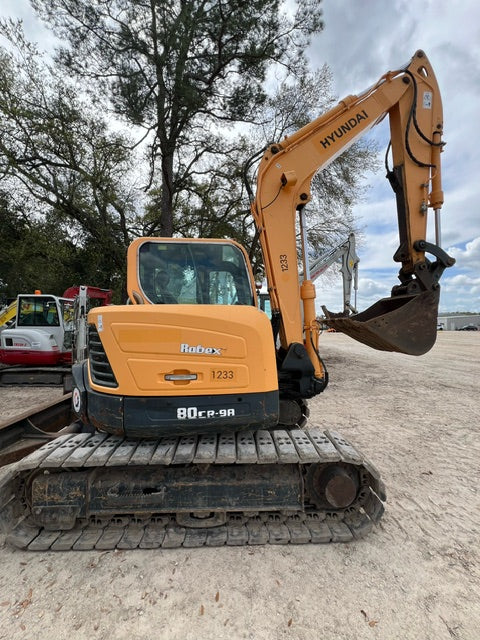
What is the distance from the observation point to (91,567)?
233 centimetres

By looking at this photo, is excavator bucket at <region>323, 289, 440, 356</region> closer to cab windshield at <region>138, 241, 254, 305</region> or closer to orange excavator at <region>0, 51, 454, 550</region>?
orange excavator at <region>0, 51, 454, 550</region>

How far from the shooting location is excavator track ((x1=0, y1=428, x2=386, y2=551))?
2527mm

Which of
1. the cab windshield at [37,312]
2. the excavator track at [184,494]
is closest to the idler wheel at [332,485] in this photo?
the excavator track at [184,494]

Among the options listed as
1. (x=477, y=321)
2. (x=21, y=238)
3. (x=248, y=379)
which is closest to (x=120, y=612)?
(x=248, y=379)

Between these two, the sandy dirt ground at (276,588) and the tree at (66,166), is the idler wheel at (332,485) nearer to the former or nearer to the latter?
the sandy dirt ground at (276,588)

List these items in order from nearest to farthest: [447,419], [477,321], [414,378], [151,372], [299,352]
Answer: [151,372]
[299,352]
[447,419]
[414,378]
[477,321]

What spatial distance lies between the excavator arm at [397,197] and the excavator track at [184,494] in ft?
3.25

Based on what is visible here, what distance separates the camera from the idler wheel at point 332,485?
2615mm

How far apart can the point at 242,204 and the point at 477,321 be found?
2242 inches

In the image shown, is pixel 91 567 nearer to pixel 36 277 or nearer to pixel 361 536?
pixel 361 536

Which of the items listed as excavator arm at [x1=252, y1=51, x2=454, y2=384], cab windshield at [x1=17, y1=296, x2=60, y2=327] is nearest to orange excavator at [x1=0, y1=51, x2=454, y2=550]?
excavator arm at [x1=252, y1=51, x2=454, y2=384]

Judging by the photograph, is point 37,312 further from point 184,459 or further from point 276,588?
point 276,588

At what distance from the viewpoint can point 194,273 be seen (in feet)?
10.7

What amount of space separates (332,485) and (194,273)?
7.30 feet
